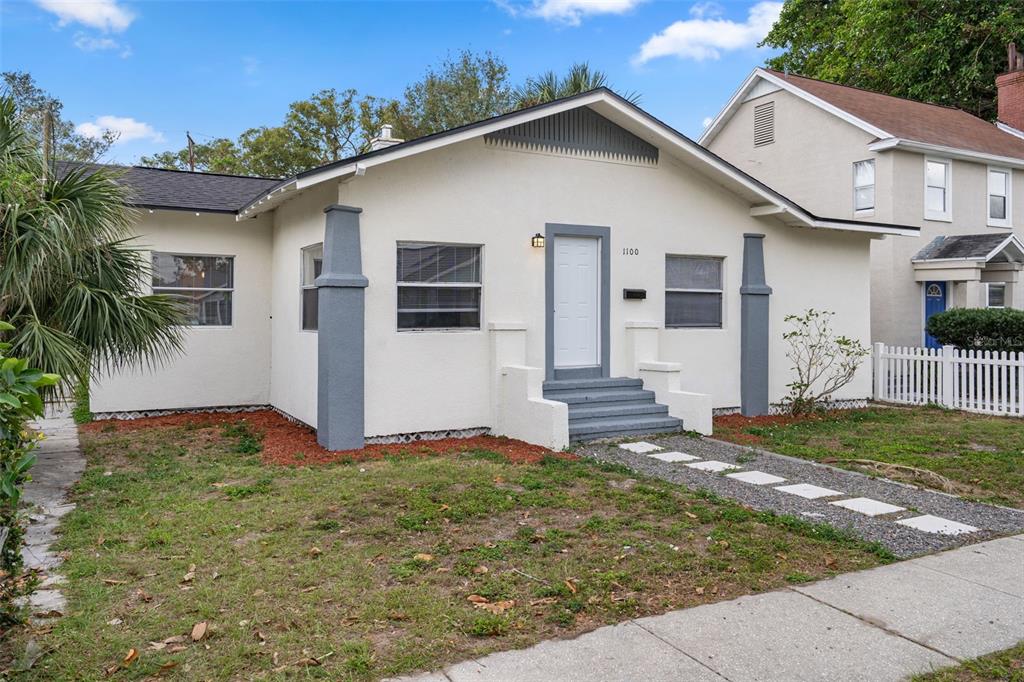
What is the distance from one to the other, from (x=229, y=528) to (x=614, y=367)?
6.54 m

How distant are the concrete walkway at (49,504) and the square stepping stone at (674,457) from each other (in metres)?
6.01

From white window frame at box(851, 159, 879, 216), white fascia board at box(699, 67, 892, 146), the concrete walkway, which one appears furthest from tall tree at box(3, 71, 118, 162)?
white window frame at box(851, 159, 879, 216)

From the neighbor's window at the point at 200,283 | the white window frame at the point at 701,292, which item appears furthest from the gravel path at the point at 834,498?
the neighbor's window at the point at 200,283

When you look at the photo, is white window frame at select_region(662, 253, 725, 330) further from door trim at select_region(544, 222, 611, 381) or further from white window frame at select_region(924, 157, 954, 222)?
white window frame at select_region(924, 157, 954, 222)

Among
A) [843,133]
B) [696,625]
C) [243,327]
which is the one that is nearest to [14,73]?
[243,327]

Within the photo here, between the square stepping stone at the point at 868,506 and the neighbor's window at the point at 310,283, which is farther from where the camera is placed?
the neighbor's window at the point at 310,283

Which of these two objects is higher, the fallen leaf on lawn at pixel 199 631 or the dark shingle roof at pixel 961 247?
the dark shingle roof at pixel 961 247

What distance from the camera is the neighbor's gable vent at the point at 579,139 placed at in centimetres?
1029

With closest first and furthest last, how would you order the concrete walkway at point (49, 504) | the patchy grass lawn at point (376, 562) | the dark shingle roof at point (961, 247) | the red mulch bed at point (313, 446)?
the patchy grass lawn at point (376, 562) < the concrete walkway at point (49, 504) < the red mulch bed at point (313, 446) < the dark shingle roof at point (961, 247)

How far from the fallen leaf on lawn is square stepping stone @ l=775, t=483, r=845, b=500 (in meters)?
5.24

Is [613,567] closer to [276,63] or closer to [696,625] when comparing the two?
[696,625]

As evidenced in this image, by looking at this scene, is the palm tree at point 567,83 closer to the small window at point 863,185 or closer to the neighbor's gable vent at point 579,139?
the small window at point 863,185

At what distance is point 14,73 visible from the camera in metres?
40.5

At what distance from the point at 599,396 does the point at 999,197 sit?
14.4 m
